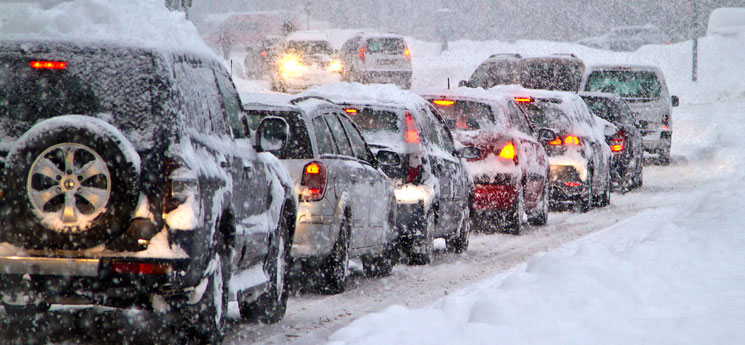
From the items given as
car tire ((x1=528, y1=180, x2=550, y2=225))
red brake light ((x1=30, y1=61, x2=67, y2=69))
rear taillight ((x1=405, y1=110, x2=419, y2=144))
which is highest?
red brake light ((x1=30, y1=61, x2=67, y2=69))

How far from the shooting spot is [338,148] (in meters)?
10.4

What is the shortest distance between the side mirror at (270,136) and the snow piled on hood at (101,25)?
0.87 metres

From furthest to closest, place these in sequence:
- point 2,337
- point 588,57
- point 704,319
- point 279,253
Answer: point 588,57 < point 279,253 < point 2,337 < point 704,319

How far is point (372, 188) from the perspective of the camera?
10875mm

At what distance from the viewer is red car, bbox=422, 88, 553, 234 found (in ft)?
48.5

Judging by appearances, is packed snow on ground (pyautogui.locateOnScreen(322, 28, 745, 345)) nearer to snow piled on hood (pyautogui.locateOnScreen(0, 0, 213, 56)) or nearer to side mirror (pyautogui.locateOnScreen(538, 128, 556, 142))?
snow piled on hood (pyautogui.locateOnScreen(0, 0, 213, 56))

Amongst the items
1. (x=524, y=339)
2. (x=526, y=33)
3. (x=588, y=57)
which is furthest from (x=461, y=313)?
(x=526, y=33)

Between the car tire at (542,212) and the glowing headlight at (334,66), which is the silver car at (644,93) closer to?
the car tire at (542,212)

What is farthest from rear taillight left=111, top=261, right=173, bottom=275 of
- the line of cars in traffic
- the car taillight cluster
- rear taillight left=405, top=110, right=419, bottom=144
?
the car taillight cluster

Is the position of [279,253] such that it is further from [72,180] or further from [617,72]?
[617,72]

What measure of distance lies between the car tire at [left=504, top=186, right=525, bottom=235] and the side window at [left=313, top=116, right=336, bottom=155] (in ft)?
17.0

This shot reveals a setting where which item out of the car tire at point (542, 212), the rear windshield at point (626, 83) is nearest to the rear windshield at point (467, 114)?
the car tire at point (542, 212)

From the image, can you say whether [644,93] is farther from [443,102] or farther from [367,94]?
[367,94]

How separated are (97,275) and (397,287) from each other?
478 cm
